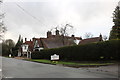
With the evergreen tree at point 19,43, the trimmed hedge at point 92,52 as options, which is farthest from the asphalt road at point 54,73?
the evergreen tree at point 19,43

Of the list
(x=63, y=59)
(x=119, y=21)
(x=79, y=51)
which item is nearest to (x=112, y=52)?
(x=79, y=51)

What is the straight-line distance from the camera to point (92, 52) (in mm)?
27109

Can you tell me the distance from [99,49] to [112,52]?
7.64 feet

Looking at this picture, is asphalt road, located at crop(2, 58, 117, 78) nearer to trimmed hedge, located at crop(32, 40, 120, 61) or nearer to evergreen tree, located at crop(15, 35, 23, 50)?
trimmed hedge, located at crop(32, 40, 120, 61)

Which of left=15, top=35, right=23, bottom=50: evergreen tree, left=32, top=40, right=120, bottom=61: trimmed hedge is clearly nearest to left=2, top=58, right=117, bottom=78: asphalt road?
left=32, top=40, right=120, bottom=61: trimmed hedge

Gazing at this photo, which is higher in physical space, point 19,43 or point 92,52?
point 19,43

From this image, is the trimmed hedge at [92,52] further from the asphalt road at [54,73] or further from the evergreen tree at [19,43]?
the evergreen tree at [19,43]

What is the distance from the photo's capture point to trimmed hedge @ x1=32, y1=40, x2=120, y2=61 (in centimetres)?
2398

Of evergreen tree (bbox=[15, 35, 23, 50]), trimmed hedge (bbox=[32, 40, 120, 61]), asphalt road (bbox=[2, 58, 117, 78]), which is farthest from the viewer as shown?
evergreen tree (bbox=[15, 35, 23, 50])

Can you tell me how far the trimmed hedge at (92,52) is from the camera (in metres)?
24.0

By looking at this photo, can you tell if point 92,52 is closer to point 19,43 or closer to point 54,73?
point 54,73

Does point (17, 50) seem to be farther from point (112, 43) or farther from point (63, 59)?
point (112, 43)

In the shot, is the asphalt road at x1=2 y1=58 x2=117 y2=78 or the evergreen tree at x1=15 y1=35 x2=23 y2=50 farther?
the evergreen tree at x1=15 y1=35 x2=23 y2=50

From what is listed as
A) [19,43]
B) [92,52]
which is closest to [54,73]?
[92,52]
